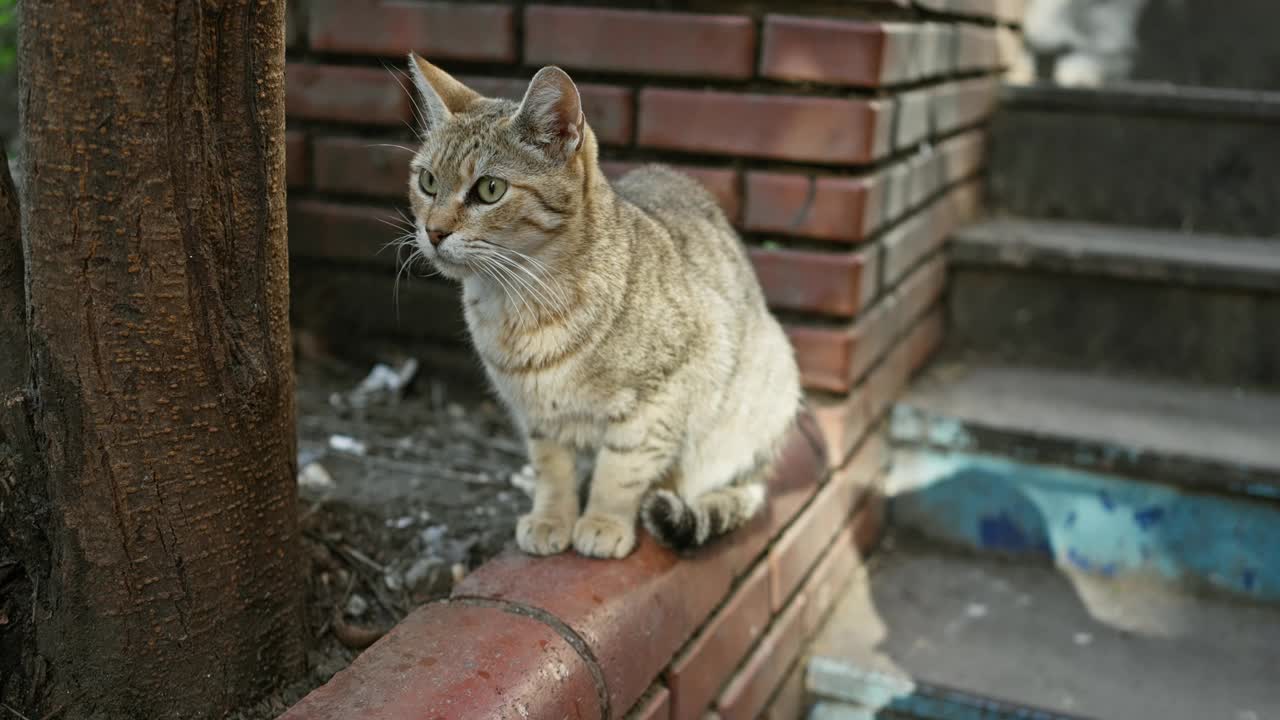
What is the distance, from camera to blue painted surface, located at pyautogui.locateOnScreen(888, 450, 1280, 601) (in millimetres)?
2689

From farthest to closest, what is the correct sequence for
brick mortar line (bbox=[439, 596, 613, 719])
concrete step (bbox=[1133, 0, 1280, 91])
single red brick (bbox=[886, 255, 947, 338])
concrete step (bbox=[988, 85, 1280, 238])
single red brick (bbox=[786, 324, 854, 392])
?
concrete step (bbox=[1133, 0, 1280, 91]), concrete step (bbox=[988, 85, 1280, 238]), single red brick (bbox=[886, 255, 947, 338]), single red brick (bbox=[786, 324, 854, 392]), brick mortar line (bbox=[439, 596, 613, 719])

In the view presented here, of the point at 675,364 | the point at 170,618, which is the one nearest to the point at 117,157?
the point at 170,618

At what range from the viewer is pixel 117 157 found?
128cm

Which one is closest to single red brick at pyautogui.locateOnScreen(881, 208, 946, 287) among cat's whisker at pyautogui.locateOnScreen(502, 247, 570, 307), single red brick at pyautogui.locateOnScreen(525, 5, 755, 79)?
single red brick at pyautogui.locateOnScreen(525, 5, 755, 79)

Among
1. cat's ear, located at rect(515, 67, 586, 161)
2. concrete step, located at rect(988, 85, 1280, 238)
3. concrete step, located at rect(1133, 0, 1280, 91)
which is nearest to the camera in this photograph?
cat's ear, located at rect(515, 67, 586, 161)

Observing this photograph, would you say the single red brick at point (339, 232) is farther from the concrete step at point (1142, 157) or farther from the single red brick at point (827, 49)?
the concrete step at point (1142, 157)

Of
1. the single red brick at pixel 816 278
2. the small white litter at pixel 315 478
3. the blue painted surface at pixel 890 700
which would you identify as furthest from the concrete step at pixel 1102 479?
the small white litter at pixel 315 478

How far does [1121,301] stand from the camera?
331cm

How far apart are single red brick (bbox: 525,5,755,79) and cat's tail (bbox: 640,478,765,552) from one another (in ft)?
3.04

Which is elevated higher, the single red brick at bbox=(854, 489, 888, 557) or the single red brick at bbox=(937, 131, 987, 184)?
the single red brick at bbox=(937, 131, 987, 184)

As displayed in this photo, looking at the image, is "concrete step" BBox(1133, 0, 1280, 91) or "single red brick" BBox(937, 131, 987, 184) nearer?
"single red brick" BBox(937, 131, 987, 184)

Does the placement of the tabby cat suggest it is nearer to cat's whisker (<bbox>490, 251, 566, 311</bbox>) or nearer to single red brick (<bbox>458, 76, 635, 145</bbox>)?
cat's whisker (<bbox>490, 251, 566, 311</bbox>)

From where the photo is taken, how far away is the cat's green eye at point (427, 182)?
6.08 ft

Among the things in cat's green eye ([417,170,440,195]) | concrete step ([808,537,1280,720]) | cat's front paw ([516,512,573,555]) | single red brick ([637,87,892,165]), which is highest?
single red brick ([637,87,892,165])
